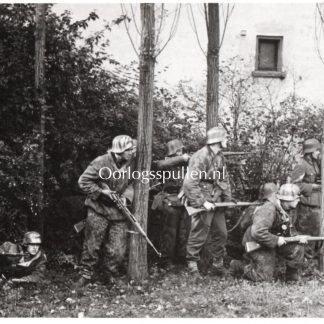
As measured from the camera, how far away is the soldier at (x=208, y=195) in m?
8.14

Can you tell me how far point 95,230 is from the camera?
25.2 ft

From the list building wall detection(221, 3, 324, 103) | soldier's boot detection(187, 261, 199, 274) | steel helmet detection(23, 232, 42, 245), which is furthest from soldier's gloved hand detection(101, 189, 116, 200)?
building wall detection(221, 3, 324, 103)

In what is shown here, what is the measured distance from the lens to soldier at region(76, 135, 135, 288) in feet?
25.0

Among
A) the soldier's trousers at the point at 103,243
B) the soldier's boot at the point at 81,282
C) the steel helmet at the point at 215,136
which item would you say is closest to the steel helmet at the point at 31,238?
the soldier's trousers at the point at 103,243

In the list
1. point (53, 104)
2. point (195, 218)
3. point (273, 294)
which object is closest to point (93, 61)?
point (53, 104)

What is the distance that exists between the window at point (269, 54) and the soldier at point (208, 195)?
6.37 metres

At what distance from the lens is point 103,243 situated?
782cm

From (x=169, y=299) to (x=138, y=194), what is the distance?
147 cm

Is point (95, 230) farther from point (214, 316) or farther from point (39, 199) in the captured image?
point (214, 316)

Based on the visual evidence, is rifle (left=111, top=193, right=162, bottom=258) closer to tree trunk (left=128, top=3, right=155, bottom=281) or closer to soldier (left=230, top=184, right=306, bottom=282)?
tree trunk (left=128, top=3, right=155, bottom=281)

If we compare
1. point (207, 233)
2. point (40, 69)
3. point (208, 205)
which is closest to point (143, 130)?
point (208, 205)

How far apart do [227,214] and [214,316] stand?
3.75 meters

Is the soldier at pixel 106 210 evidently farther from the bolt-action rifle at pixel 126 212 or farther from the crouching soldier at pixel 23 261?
the crouching soldier at pixel 23 261

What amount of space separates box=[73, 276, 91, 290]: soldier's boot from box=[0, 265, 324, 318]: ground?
0.09 meters
